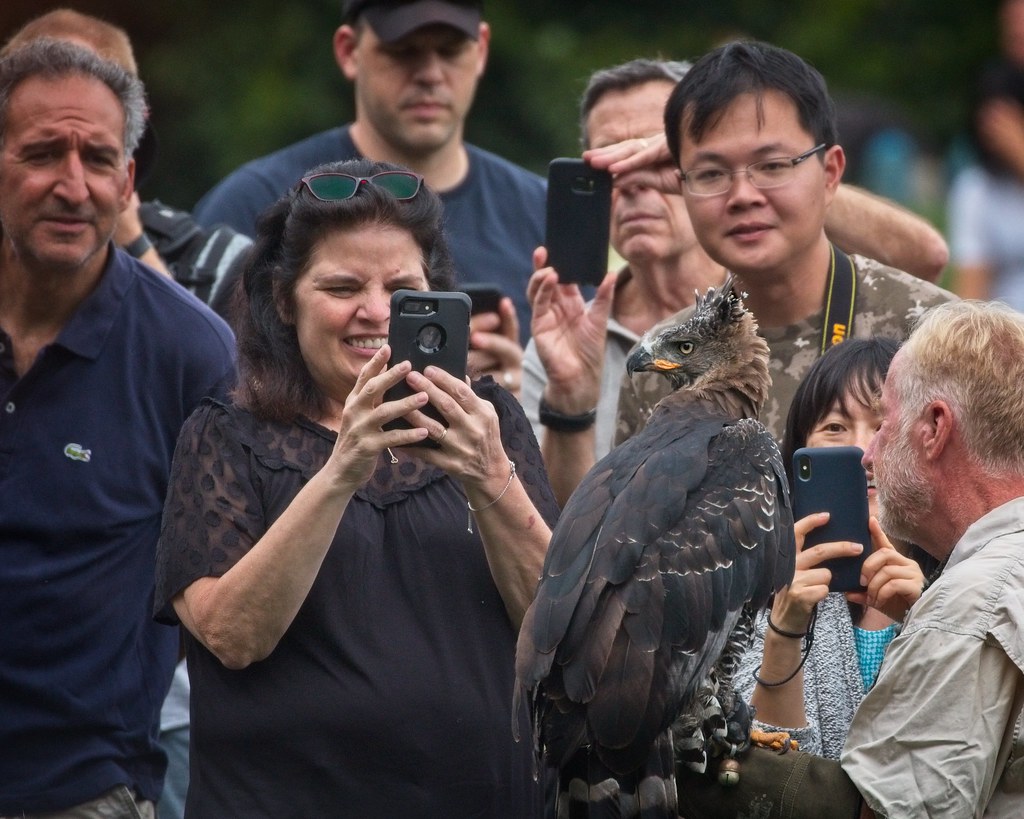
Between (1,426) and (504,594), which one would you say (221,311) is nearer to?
(1,426)

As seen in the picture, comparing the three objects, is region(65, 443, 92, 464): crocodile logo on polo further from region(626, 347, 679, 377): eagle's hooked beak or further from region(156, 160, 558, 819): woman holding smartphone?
region(626, 347, 679, 377): eagle's hooked beak

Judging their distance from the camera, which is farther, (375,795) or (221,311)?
(221,311)

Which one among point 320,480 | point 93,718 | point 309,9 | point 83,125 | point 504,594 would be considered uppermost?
point 309,9

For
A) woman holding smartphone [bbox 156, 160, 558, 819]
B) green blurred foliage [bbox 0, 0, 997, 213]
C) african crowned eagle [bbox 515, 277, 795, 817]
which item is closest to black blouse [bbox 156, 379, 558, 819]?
woman holding smartphone [bbox 156, 160, 558, 819]

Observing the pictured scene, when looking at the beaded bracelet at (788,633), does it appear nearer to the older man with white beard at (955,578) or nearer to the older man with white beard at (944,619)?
the older man with white beard at (944,619)

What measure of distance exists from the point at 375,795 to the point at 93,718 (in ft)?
3.97

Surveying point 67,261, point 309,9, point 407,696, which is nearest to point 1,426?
point 67,261

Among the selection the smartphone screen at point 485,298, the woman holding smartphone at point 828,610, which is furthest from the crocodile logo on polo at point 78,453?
the woman holding smartphone at point 828,610

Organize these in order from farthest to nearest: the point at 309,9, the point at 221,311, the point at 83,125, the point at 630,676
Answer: the point at 309,9, the point at 221,311, the point at 83,125, the point at 630,676

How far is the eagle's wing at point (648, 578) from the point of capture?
3.65 m

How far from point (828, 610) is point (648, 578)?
0.66 meters

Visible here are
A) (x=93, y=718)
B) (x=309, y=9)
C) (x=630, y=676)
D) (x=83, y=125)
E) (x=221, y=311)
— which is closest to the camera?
(x=630, y=676)

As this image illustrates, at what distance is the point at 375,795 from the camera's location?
381 cm

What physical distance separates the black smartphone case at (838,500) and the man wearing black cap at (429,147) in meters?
2.37
